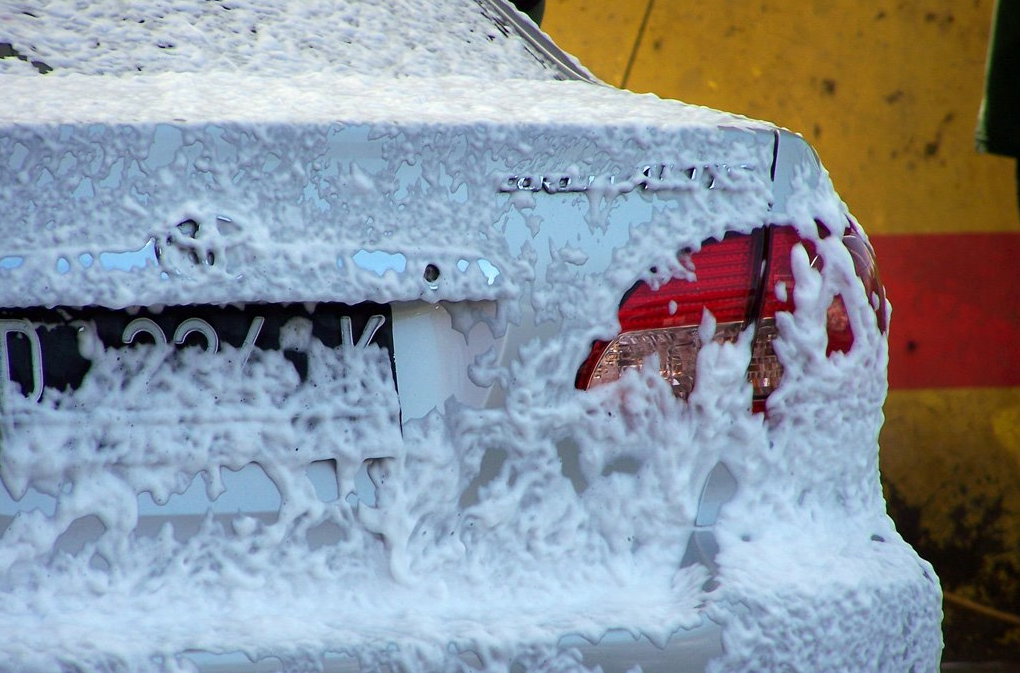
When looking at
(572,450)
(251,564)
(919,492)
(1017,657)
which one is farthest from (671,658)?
(919,492)

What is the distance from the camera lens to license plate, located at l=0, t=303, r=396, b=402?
4.51 ft

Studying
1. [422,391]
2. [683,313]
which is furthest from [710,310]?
[422,391]

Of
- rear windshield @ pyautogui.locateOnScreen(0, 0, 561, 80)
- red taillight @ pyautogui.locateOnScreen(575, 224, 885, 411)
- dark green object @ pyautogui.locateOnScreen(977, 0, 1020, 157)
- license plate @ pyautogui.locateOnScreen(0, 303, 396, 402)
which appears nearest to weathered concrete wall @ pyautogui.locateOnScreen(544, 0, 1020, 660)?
dark green object @ pyautogui.locateOnScreen(977, 0, 1020, 157)

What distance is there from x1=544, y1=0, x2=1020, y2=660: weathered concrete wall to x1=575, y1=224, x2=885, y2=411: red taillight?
116 inches

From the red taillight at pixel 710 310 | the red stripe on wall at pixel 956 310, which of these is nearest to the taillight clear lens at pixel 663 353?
the red taillight at pixel 710 310

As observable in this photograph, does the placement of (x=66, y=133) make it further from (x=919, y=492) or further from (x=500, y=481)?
(x=919, y=492)

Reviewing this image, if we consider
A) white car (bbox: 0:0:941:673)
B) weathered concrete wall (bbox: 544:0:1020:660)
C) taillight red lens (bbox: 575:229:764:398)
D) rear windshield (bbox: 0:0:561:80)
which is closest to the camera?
white car (bbox: 0:0:941:673)

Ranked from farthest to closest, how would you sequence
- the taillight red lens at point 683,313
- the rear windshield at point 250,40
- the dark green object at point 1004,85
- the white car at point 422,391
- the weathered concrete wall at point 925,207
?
the weathered concrete wall at point 925,207 < the dark green object at point 1004,85 < the rear windshield at point 250,40 < the taillight red lens at point 683,313 < the white car at point 422,391

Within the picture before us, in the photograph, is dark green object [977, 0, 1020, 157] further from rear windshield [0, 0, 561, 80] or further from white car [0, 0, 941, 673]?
white car [0, 0, 941, 673]

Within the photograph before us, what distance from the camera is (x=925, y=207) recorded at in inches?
168

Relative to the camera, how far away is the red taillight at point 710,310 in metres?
1.49

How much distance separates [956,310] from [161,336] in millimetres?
3597

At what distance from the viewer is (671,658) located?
1.44 metres

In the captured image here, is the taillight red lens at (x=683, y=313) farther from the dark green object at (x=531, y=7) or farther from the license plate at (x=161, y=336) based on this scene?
the dark green object at (x=531, y=7)
